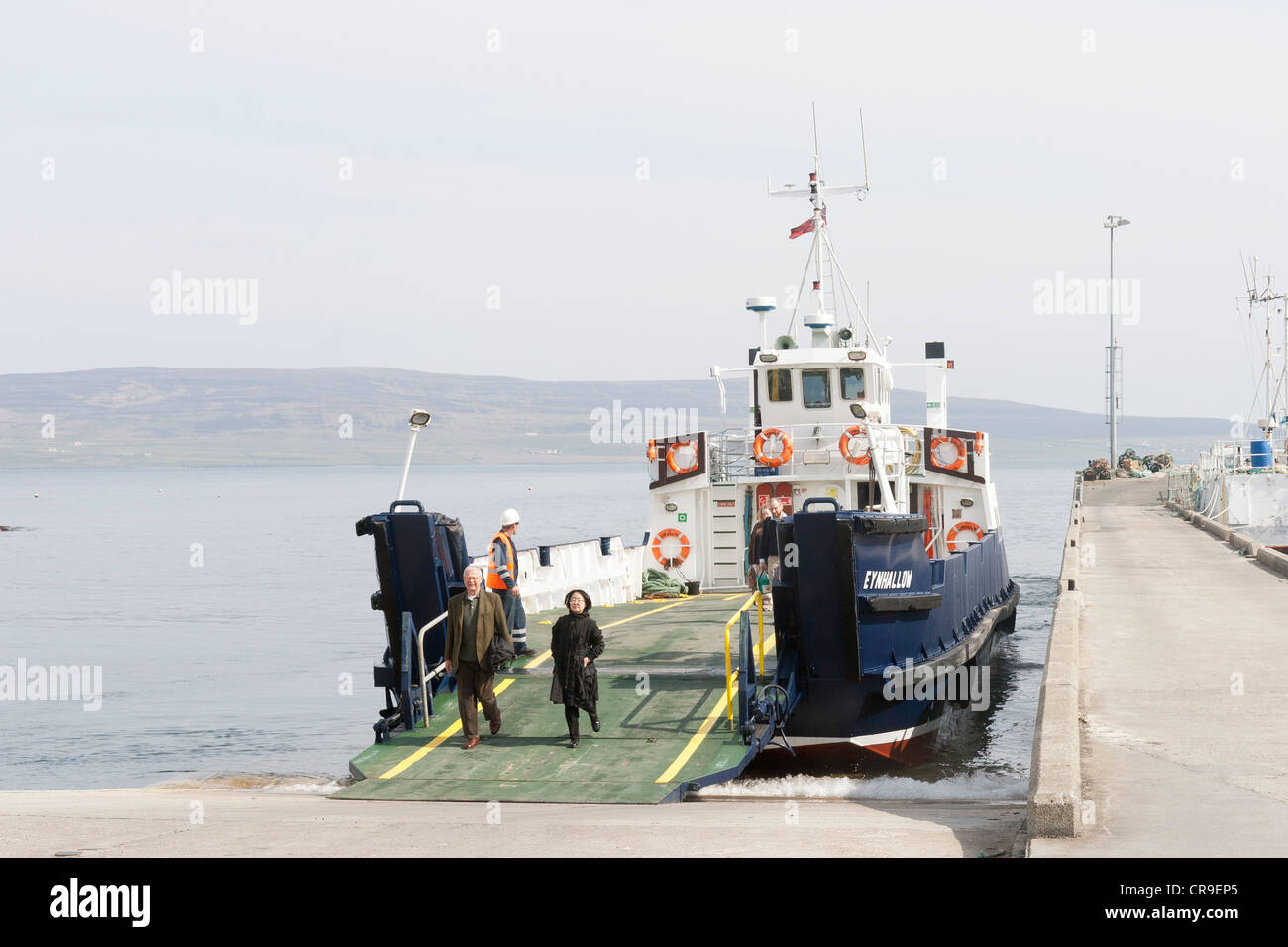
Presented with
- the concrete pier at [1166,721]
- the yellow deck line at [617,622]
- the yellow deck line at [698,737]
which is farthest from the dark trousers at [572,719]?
the concrete pier at [1166,721]

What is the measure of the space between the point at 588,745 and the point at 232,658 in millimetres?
21928

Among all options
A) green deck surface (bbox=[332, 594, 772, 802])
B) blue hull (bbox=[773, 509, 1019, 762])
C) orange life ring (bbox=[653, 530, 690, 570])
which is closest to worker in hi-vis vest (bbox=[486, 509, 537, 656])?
green deck surface (bbox=[332, 594, 772, 802])

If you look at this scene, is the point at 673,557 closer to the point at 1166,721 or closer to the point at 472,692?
the point at 472,692

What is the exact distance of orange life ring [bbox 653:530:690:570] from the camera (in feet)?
72.3

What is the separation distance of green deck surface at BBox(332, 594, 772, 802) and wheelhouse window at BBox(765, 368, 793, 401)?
796 centimetres

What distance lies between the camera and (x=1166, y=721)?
11.2m

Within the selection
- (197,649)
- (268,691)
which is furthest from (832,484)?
(197,649)

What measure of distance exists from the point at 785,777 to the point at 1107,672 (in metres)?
3.64

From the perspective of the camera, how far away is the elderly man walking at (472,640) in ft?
39.4

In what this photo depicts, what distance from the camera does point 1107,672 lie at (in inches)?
544

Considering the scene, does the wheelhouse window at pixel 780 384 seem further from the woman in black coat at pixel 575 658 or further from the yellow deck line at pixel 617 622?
the woman in black coat at pixel 575 658
